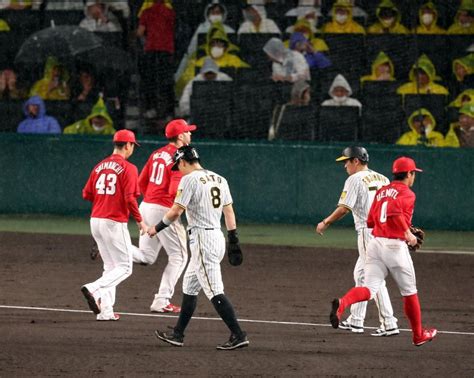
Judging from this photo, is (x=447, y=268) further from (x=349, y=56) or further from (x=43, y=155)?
(x=43, y=155)

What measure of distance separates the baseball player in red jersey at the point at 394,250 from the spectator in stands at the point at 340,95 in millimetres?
10434

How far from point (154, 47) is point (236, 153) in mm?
2669

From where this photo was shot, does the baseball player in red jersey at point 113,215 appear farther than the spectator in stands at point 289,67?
No

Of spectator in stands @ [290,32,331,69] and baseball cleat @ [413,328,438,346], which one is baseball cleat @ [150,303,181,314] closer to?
baseball cleat @ [413,328,438,346]

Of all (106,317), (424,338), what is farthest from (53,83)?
(424,338)

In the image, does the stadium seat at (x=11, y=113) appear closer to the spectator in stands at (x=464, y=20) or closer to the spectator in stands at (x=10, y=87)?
the spectator in stands at (x=10, y=87)

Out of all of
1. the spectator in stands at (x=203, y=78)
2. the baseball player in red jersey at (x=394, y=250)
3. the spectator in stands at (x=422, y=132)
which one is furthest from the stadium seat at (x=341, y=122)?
the baseball player in red jersey at (x=394, y=250)

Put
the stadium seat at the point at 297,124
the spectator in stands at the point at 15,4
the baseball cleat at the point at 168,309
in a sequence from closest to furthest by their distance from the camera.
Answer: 1. the baseball cleat at the point at 168,309
2. the stadium seat at the point at 297,124
3. the spectator in stands at the point at 15,4

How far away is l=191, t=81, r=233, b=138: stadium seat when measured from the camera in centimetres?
2212

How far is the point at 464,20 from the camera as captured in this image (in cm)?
2291

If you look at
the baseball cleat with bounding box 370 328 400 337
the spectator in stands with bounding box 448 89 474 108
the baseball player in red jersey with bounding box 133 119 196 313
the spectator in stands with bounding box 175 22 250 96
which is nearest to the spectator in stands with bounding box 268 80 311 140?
the spectator in stands with bounding box 175 22 250 96

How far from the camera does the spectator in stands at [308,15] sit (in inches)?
922

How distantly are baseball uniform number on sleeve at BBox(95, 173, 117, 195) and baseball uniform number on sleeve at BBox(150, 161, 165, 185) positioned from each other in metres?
0.99

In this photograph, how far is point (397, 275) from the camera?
11344 mm
